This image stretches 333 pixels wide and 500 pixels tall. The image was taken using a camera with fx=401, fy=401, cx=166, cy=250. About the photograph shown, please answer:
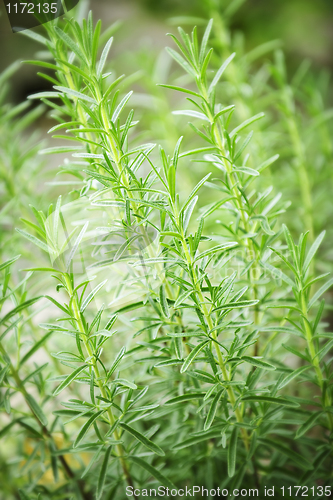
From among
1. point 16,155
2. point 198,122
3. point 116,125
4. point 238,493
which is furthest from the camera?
point 198,122

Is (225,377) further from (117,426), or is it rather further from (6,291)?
(6,291)

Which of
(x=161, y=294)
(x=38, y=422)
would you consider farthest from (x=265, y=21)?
(x=38, y=422)

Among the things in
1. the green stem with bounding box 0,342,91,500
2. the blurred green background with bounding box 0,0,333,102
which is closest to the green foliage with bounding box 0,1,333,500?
the green stem with bounding box 0,342,91,500

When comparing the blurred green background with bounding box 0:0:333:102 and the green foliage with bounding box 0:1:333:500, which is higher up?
the blurred green background with bounding box 0:0:333:102

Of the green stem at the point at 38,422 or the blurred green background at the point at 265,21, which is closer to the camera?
the green stem at the point at 38,422

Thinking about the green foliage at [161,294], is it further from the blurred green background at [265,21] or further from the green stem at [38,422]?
the blurred green background at [265,21]

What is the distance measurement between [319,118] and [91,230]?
0.59 metres

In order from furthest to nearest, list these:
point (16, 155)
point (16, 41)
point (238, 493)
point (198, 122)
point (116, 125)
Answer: point (198, 122) → point (16, 41) → point (16, 155) → point (238, 493) → point (116, 125)

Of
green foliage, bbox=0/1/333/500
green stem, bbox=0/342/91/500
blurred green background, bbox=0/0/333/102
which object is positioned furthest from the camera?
blurred green background, bbox=0/0/333/102

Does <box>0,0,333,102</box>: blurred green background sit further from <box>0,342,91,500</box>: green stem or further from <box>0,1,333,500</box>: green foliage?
<box>0,342,91,500</box>: green stem

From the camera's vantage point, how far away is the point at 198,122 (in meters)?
1.00

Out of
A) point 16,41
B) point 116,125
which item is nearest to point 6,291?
point 116,125

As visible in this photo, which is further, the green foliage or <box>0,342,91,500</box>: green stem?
<box>0,342,91,500</box>: green stem

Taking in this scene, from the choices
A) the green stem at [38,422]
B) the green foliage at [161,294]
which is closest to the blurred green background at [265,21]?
the green foliage at [161,294]
